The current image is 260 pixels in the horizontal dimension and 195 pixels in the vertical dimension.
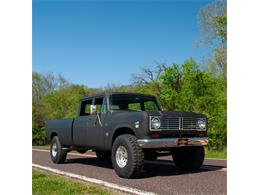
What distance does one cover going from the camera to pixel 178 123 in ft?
27.1

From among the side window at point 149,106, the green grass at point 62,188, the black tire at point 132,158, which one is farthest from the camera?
the side window at point 149,106

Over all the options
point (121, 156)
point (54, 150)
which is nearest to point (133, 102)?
point (121, 156)

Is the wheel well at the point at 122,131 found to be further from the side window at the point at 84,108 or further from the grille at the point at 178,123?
the side window at the point at 84,108

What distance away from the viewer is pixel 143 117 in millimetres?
7867

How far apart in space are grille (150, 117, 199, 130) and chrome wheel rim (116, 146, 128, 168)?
929 millimetres

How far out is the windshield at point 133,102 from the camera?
9547mm

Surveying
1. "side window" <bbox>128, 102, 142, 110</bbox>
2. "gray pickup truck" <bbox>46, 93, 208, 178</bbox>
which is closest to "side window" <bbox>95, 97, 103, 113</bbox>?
"gray pickup truck" <bbox>46, 93, 208, 178</bbox>

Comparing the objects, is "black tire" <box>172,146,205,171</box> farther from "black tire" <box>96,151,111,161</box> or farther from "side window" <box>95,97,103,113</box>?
"black tire" <box>96,151,111,161</box>

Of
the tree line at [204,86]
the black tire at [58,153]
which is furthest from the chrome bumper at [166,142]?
the tree line at [204,86]

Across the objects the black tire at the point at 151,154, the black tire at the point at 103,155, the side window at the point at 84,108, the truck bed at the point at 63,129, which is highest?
the side window at the point at 84,108

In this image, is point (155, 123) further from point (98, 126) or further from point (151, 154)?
point (98, 126)

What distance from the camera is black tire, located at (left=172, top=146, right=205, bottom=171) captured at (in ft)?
30.1
